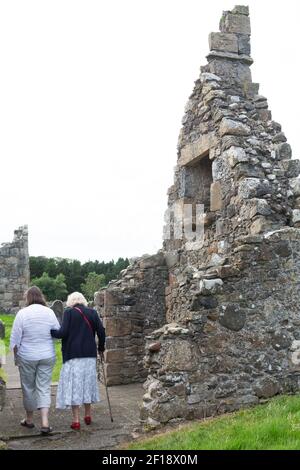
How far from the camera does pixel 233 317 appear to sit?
23.1 feet

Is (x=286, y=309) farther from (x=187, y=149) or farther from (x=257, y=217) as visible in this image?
(x=187, y=149)

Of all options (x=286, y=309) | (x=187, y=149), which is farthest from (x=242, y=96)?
(x=286, y=309)

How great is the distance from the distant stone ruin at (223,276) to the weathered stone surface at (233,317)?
0.01 metres

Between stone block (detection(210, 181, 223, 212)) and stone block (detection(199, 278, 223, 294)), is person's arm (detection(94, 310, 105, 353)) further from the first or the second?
stone block (detection(210, 181, 223, 212))

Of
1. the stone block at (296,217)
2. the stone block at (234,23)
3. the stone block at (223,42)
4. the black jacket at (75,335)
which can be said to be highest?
the stone block at (234,23)

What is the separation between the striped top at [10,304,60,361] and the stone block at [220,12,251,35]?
19.4ft

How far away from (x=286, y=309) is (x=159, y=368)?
1.75m

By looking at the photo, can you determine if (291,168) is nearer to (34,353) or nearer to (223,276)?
(223,276)

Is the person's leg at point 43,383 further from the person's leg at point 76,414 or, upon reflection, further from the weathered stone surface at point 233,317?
the weathered stone surface at point 233,317

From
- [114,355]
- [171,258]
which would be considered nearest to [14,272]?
[114,355]

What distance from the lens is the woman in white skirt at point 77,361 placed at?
713cm

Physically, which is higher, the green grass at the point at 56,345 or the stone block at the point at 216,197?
the stone block at the point at 216,197

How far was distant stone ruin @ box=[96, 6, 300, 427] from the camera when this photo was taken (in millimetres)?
6867

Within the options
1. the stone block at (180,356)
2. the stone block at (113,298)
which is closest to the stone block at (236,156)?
the stone block at (180,356)
